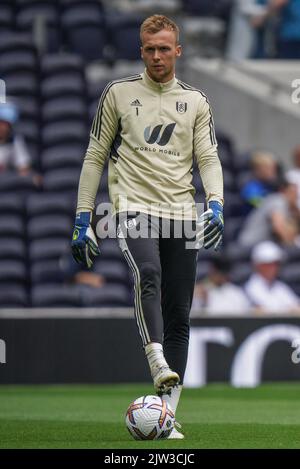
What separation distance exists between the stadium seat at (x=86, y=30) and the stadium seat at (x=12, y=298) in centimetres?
463

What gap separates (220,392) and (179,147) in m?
5.33

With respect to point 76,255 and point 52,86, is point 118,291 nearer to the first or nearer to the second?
point 52,86

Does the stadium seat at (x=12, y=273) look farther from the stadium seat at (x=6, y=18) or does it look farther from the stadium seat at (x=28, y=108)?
the stadium seat at (x=6, y=18)

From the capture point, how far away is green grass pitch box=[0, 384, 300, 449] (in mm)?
7582

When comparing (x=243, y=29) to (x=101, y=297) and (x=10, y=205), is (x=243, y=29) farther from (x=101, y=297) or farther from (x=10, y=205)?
(x=101, y=297)

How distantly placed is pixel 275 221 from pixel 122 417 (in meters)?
6.61

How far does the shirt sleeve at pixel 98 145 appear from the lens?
823 centimetres

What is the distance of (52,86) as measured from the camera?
58.1ft

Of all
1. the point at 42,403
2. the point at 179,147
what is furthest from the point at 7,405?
the point at 179,147

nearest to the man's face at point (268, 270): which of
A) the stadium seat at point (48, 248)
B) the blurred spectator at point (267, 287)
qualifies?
the blurred spectator at point (267, 287)

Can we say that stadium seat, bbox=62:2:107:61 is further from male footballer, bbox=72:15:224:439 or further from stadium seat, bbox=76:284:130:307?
male footballer, bbox=72:15:224:439

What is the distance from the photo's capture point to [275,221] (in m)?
16.1

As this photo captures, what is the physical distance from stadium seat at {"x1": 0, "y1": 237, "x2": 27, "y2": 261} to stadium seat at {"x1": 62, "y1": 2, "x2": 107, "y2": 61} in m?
3.89

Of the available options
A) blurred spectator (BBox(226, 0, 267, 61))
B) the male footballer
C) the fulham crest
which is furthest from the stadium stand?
the fulham crest
